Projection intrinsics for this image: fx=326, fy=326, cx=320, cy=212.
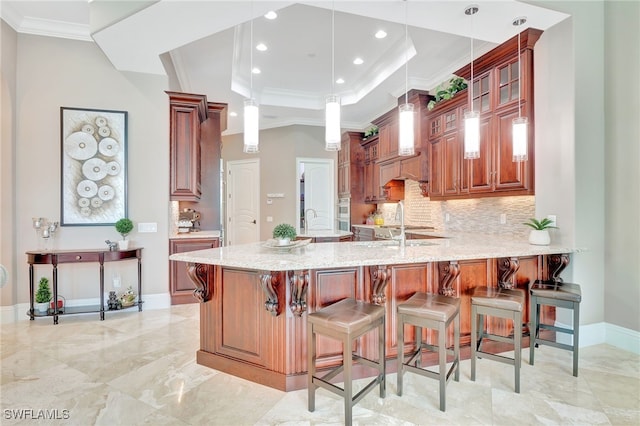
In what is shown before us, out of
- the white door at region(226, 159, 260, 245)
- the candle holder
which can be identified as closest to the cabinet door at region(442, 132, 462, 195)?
the white door at region(226, 159, 260, 245)

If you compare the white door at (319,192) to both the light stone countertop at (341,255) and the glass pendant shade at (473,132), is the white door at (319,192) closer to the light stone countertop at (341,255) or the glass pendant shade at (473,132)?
the light stone countertop at (341,255)

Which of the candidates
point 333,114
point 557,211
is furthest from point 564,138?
point 333,114

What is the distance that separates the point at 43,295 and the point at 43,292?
33 millimetres

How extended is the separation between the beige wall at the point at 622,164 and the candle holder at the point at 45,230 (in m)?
5.77

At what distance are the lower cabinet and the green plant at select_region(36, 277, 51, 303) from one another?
1.25 meters

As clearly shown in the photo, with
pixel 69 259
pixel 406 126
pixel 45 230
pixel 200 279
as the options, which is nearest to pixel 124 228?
pixel 69 259

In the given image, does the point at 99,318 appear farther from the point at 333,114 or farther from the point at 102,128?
the point at 333,114

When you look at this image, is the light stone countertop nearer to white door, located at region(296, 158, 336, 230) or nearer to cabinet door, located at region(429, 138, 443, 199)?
cabinet door, located at region(429, 138, 443, 199)

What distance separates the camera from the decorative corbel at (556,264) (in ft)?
Result: 9.52

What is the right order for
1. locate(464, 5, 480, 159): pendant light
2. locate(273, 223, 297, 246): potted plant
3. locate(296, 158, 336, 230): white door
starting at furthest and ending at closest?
locate(296, 158, 336, 230): white door < locate(464, 5, 480, 159): pendant light < locate(273, 223, 297, 246): potted plant

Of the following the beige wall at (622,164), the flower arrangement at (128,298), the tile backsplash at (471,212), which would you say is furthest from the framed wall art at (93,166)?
the beige wall at (622,164)

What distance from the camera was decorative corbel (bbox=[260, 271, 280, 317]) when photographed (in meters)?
2.13

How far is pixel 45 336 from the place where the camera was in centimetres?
320

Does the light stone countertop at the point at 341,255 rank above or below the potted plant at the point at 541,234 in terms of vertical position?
below
